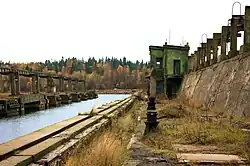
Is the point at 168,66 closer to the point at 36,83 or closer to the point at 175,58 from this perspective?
the point at 175,58

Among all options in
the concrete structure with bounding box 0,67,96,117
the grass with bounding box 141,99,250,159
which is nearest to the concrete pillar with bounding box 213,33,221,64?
the grass with bounding box 141,99,250,159

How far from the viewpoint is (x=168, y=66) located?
114 feet

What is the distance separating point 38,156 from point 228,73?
38.4ft

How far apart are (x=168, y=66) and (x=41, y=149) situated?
30.4 metres

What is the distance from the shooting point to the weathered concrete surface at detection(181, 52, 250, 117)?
1119 cm

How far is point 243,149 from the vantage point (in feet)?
19.7

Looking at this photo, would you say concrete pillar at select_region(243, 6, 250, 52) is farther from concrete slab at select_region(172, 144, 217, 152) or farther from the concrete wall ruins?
concrete slab at select_region(172, 144, 217, 152)

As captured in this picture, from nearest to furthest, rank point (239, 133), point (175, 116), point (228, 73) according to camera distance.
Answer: point (239, 133) → point (175, 116) → point (228, 73)

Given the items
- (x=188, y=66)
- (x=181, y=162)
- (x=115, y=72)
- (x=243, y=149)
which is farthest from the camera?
(x=115, y=72)

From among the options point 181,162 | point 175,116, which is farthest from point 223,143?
point 175,116

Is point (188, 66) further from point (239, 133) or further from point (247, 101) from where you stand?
point (239, 133)

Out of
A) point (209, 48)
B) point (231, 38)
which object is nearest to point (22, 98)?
point (209, 48)

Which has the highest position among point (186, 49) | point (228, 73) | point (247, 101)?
point (186, 49)

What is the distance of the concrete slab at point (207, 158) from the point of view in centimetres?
532
